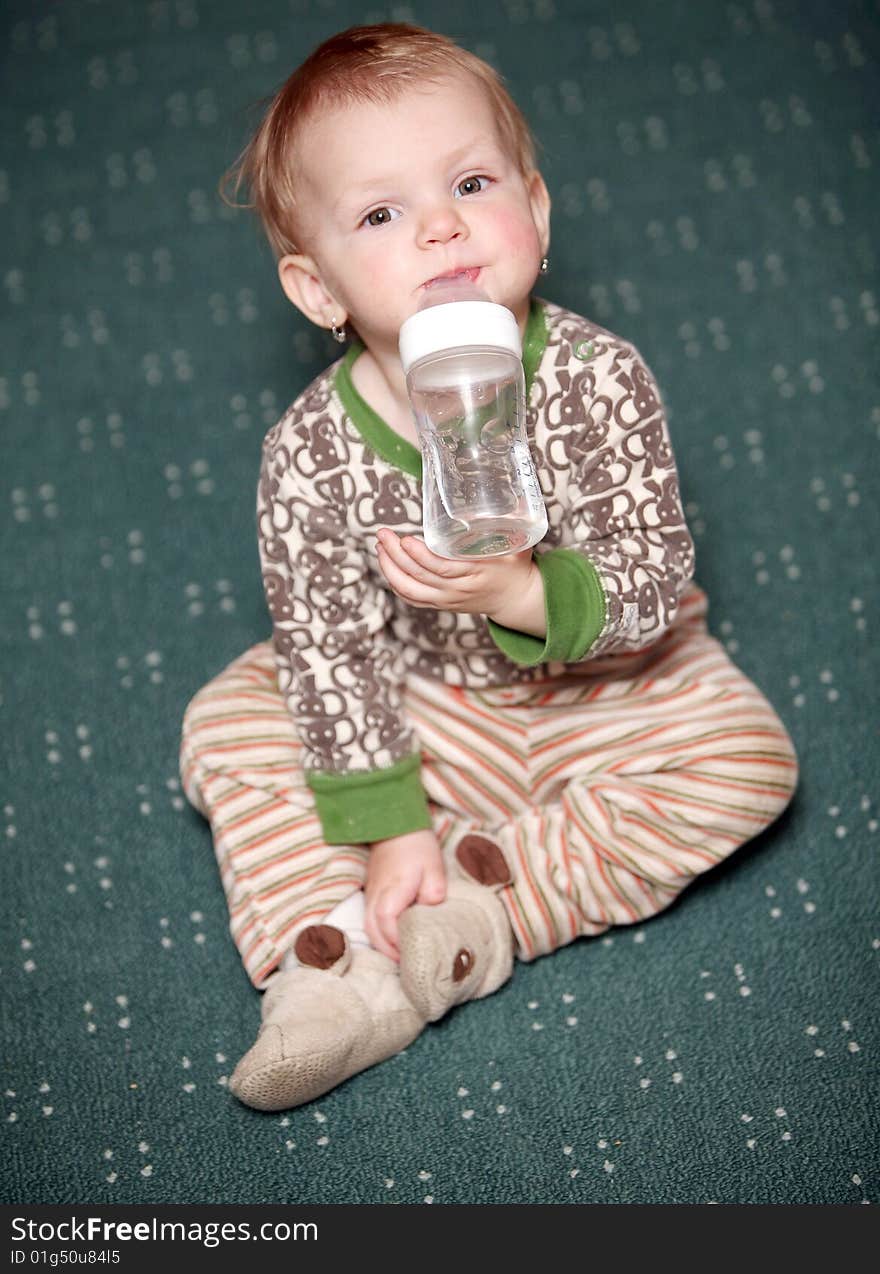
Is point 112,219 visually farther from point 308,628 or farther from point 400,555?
point 400,555

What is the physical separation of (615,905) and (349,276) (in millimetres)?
522

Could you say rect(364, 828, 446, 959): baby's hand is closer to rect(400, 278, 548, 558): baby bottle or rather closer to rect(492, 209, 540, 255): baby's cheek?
rect(400, 278, 548, 558): baby bottle

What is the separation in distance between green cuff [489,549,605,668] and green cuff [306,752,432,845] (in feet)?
0.62

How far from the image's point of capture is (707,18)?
1825mm

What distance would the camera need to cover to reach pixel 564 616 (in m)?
1.03

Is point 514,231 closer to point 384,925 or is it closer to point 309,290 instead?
point 309,290

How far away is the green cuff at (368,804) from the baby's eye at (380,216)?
42 cm

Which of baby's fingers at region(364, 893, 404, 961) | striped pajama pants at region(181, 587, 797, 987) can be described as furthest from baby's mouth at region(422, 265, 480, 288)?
baby's fingers at region(364, 893, 404, 961)

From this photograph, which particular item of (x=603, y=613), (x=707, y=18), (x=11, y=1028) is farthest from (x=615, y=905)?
(x=707, y=18)

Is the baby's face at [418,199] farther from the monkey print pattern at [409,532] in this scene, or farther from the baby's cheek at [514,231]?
the monkey print pattern at [409,532]

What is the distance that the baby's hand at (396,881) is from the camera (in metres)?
1.15

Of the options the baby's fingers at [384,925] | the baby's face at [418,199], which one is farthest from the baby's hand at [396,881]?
the baby's face at [418,199]

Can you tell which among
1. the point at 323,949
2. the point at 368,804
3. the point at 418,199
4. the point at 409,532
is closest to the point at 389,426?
the point at 409,532

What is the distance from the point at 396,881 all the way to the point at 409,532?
276 mm
